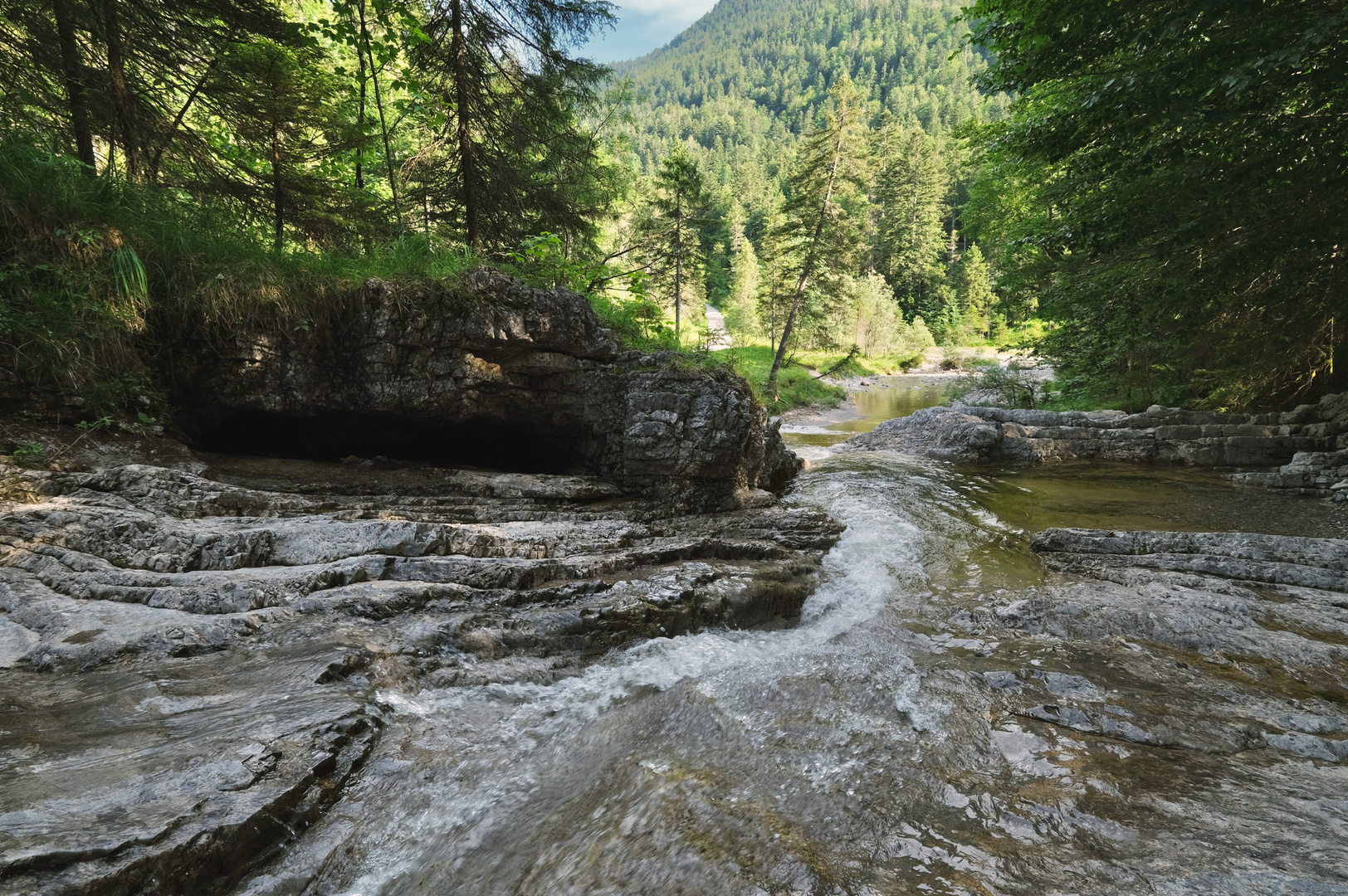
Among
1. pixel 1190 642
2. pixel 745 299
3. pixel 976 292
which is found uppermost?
pixel 976 292

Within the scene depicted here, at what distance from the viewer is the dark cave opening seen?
6.69m

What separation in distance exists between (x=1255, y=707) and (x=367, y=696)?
636 centimetres

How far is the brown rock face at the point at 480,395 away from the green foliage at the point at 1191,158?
20.4 ft

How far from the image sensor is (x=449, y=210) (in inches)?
410

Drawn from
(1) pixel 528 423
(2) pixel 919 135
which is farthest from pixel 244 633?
(2) pixel 919 135

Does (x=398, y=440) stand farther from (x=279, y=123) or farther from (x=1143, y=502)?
(x=1143, y=502)

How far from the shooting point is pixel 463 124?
355 inches

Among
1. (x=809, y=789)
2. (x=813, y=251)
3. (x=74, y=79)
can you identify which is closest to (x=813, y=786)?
(x=809, y=789)

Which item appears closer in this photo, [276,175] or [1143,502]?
[276,175]

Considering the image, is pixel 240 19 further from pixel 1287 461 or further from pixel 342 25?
pixel 1287 461

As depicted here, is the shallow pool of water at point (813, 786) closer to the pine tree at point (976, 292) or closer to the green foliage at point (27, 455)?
the green foliage at point (27, 455)

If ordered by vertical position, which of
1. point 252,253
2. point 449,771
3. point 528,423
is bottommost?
point 449,771

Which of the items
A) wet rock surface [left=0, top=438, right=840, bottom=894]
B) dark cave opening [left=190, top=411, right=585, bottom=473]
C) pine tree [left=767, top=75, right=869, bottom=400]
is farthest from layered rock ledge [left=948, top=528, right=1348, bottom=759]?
pine tree [left=767, top=75, right=869, bottom=400]

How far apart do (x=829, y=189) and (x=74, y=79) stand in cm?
2588
